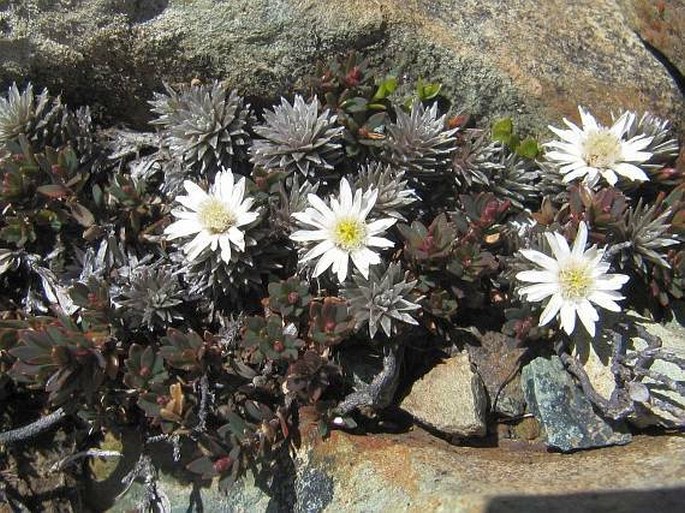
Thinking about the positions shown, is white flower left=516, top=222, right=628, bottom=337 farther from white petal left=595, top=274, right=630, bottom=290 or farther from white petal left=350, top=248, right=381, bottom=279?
white petal left=350, top=248, right=381, bottom=279

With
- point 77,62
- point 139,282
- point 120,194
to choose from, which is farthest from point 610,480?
point 77,62

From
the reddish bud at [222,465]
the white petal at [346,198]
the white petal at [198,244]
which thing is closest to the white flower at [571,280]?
the white petal at [346,198]

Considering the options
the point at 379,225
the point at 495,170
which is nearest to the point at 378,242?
the point at 379,225

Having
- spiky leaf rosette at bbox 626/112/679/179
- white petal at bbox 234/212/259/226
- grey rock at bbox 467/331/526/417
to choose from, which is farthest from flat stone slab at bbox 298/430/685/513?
spiky leaf rosette at bbox 626/112/679/179

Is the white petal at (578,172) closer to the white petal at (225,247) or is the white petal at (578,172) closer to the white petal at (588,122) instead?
the white petal at (588,122)

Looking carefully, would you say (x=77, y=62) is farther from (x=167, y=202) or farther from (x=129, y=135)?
(x=167, y=202)

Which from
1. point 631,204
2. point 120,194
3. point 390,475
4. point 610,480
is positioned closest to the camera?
point 610,480
